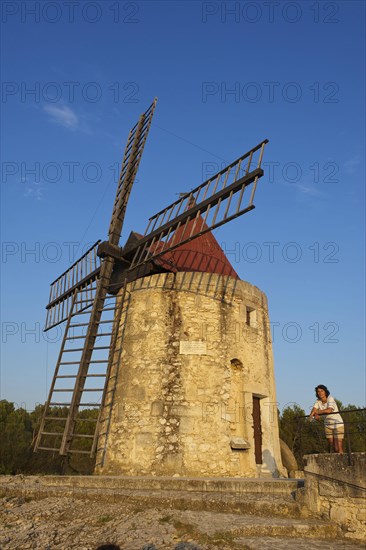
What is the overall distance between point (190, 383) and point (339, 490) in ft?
13.4

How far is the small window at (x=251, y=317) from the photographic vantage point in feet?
33.3

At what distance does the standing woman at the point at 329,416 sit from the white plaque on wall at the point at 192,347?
3.38 m

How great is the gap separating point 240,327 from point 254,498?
4.37m

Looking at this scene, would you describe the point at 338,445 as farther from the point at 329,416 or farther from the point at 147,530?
the point at 147,530

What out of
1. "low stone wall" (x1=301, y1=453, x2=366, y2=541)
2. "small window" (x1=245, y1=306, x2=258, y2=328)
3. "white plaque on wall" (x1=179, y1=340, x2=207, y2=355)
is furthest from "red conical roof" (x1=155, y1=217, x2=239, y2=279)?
"low stone wall" (x1=301, y1=453, x2=366, y2=541)

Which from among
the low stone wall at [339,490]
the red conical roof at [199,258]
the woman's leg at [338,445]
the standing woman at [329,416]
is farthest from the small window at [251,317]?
the low stone wall at [339,490]

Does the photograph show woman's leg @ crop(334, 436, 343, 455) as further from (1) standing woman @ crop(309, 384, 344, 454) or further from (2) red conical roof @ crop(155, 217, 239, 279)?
(2) red conical roof @ crop(155, 217, 239, 279)

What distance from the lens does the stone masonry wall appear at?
8.38 meters

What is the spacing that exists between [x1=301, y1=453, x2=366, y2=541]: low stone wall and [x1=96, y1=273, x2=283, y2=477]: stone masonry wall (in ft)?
10.3

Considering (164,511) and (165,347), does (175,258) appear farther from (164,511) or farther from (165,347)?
(164,511)

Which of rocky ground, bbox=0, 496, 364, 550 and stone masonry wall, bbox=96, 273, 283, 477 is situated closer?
rocky ground, bbox=0, 496, 364, 550

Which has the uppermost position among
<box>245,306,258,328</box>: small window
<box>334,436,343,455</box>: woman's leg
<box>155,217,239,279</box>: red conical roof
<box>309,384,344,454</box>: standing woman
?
<box>155,217,239,279</box>: red conical roof

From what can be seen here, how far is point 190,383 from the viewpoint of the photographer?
28.8 feet

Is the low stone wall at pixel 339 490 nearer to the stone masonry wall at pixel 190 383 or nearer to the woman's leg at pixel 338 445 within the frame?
the woman's leg at pixel 338 445
